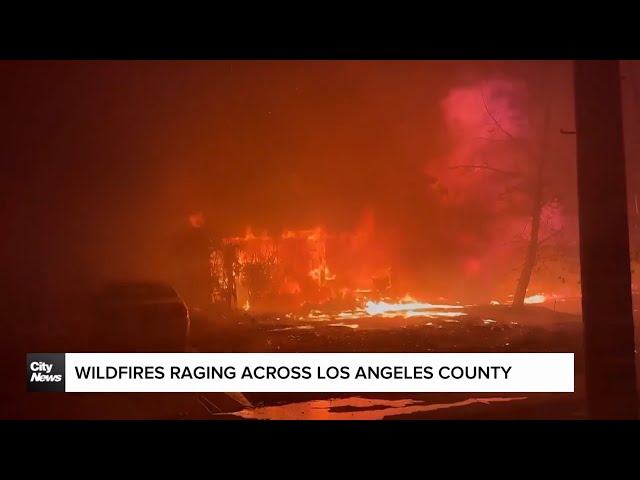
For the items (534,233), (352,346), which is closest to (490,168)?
(534,233)

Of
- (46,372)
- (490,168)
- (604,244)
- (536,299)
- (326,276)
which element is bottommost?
(46,372)

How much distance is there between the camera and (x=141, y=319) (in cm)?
288

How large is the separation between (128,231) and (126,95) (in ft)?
2.33

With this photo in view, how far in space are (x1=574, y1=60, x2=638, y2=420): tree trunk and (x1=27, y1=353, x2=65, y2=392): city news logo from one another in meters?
2.64

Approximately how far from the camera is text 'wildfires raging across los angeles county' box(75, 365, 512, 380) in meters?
2.87

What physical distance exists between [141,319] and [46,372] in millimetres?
563

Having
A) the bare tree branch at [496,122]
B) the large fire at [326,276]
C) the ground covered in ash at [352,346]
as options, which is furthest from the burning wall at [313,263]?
the bare tree branch at [496,122]

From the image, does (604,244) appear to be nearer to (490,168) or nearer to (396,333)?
(490,168)

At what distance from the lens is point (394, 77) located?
9.57ft

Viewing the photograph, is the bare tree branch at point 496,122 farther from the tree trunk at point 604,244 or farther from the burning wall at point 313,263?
the burning wall at point 313,263

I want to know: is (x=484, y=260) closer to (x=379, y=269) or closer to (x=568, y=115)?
(x=379, y=269)

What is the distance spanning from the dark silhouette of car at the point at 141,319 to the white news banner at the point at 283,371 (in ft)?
0.19

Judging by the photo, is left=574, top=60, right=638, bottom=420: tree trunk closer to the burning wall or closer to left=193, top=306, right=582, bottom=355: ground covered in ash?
left=193, top=306, right=582, bottom=355: ground covered in ash

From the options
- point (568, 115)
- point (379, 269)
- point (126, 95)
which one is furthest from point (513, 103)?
point (126, 95)
